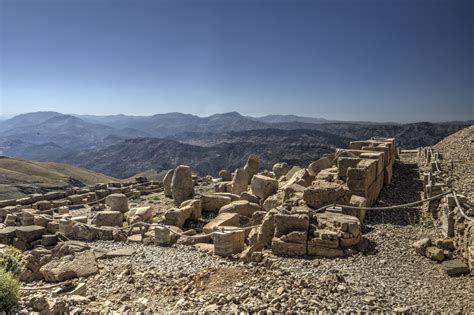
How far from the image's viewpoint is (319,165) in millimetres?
18719

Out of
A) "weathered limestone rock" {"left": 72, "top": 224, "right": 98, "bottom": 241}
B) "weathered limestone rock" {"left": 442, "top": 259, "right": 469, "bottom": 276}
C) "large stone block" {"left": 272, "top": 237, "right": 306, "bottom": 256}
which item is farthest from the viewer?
"weathered limestone rock" {"left": 72, "top": 224, "right": 98, "bottom": 241}

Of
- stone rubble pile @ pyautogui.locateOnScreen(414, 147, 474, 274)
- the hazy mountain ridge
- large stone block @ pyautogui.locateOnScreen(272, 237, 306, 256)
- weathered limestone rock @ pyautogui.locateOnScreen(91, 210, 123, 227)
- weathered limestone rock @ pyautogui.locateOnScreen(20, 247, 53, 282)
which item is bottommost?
the hazy mountain ridge

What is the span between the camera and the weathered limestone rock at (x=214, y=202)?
17.8 m

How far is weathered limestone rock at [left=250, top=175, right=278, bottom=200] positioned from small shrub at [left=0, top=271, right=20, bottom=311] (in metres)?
11.1

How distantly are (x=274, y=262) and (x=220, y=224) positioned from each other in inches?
180

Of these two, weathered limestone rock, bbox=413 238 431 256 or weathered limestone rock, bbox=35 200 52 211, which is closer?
weathered limestone rock, bbox=413 238 431 256

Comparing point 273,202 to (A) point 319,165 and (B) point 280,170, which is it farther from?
(B) point 280,170

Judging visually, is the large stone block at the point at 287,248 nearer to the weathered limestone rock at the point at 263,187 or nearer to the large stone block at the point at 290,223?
the large stone block at the point at 290,223

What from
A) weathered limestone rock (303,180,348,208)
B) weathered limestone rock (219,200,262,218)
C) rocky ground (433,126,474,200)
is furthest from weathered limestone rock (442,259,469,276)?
weathered limestone rock (219,200,262,218)

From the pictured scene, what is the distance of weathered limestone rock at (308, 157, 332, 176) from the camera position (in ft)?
60.4

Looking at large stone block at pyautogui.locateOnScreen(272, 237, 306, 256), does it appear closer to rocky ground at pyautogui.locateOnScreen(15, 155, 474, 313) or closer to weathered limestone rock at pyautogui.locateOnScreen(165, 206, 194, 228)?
rocky ground at pyautogui.locateOnScreen(15, 155, 474, 313)

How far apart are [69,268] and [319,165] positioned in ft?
40.1

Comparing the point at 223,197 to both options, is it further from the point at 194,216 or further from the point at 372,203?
the point at 372,203

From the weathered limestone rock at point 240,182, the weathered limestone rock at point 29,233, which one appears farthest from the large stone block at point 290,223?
the weathered limestone rock at point 240,182
